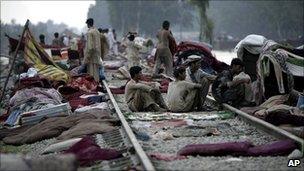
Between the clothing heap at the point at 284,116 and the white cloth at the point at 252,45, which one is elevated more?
the white cloth at the point at 252,45

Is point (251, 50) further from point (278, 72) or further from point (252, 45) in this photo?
point (278, 72)

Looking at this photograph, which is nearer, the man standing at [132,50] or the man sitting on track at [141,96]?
the man sitting on track at [141,96]

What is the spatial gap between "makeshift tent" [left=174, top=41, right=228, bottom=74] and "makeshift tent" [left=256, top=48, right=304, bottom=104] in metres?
2.92

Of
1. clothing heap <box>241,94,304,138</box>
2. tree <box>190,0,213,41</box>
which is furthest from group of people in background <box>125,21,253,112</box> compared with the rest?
tree <box>190,0,213,41</box>

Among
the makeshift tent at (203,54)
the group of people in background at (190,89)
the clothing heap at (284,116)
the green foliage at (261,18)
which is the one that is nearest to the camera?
the clothing heap at (284,116)

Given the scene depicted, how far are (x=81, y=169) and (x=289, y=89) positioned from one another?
203 inches

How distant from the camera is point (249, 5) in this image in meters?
75.0

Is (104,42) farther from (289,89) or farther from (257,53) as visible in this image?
(289,89)

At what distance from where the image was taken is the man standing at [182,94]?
32.8 feet

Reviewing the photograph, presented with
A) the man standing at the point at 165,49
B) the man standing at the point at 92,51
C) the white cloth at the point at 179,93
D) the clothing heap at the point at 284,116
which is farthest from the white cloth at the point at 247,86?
the man standing at the point at 165,49

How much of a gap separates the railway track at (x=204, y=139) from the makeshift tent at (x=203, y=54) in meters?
3.54

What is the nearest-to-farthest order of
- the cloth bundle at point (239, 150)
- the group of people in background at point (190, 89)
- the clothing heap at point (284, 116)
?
the cloth bundle at point (239, 150)
the clothing heap at point (284, 116)
the group of people in background at point (190, 89)

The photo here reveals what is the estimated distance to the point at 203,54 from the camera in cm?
1435

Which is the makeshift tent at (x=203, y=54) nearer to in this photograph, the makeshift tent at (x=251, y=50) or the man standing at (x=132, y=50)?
the makeshift tent at (x=251, y=50)
